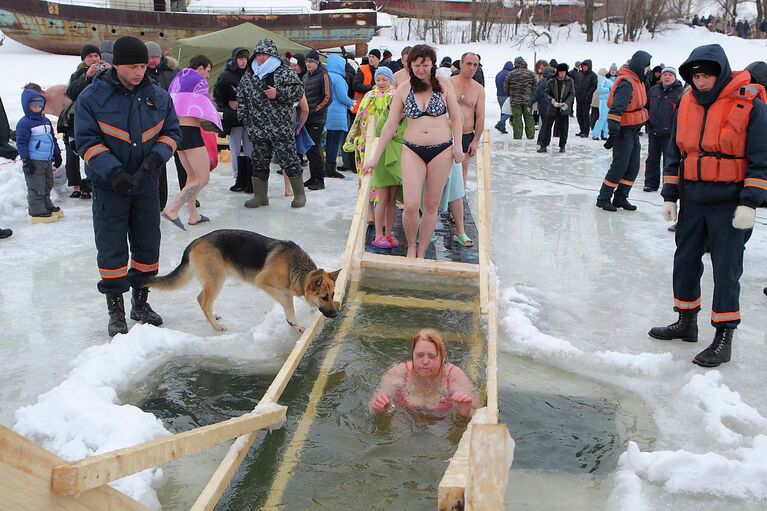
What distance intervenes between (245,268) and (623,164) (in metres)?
5.69

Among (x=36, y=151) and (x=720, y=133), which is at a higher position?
(x=720, y=133)

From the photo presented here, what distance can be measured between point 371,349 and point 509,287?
1.91 meters

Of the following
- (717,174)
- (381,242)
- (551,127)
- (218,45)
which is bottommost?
(381,242)

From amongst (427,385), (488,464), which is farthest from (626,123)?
(488,464)

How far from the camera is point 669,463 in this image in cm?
330

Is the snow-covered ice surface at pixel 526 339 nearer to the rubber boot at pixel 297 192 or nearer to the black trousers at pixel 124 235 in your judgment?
the rubber boot at pixel 297 192

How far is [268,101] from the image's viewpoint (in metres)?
8.02

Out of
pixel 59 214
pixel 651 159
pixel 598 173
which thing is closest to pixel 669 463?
pixel 59 214

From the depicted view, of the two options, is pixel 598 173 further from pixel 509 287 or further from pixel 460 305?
pixel 460 305

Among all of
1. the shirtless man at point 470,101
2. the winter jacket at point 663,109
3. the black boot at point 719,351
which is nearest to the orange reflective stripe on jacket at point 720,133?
the black boot at point 719,351

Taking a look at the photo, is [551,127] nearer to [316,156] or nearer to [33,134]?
[316,156]

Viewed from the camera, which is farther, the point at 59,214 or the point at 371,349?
the point at 59,214

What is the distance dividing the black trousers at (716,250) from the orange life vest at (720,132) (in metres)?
0.23

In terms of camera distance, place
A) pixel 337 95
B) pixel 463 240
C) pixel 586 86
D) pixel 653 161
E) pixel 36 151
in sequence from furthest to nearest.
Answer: pixel 586 86 → pixel 653 161 → pixel 337 95 → pixel 36 151 → pixel 463 240
